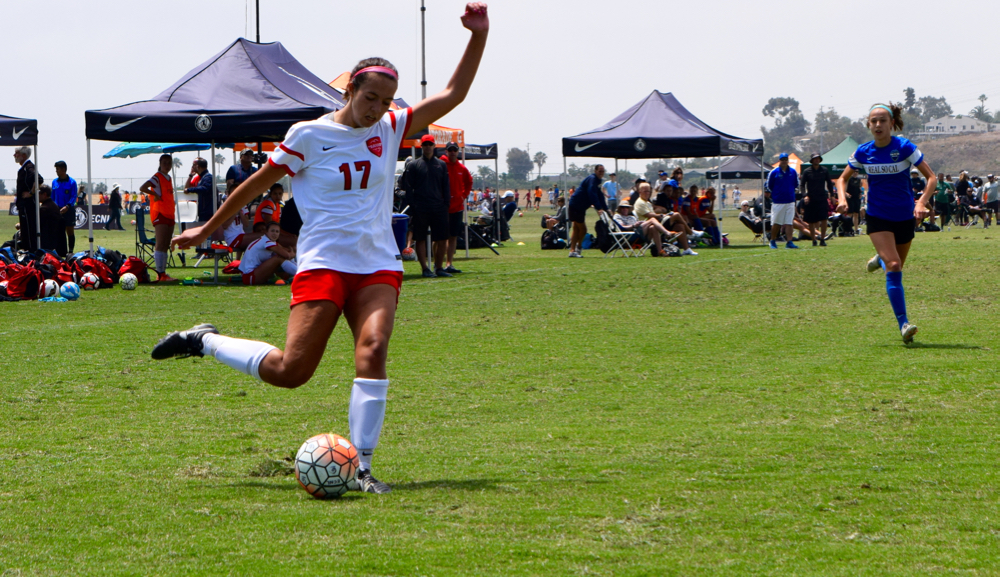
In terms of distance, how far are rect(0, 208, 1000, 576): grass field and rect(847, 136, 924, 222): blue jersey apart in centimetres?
110

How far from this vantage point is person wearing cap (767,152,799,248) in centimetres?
2288

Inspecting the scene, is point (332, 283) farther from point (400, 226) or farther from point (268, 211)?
point (400, 226)

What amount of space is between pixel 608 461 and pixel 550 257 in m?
17.1

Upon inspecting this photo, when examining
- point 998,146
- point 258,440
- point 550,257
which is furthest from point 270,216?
point 998,146

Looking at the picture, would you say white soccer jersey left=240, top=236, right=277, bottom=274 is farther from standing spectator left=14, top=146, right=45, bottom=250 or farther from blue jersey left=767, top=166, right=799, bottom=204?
blue jersey left=767, top=166, right=799, bottom=204

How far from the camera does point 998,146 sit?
540ft

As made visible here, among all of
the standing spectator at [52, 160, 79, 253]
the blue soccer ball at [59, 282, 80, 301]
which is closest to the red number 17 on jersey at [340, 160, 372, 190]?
the blue soccer ball at [59, 282, 80, 301]

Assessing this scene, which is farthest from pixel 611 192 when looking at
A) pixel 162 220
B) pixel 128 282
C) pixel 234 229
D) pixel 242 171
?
pixel 128 282

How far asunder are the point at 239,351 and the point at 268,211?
11516 millimetres

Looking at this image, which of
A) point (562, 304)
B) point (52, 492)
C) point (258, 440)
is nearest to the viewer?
point (52, 492)

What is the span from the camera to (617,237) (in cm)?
2167

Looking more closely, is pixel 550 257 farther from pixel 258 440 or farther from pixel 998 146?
pixel 998 146

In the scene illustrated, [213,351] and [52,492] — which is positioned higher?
[213,351]

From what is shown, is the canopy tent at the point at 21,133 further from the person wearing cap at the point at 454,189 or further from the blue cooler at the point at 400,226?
the person wearing cap at the point at 454,189
